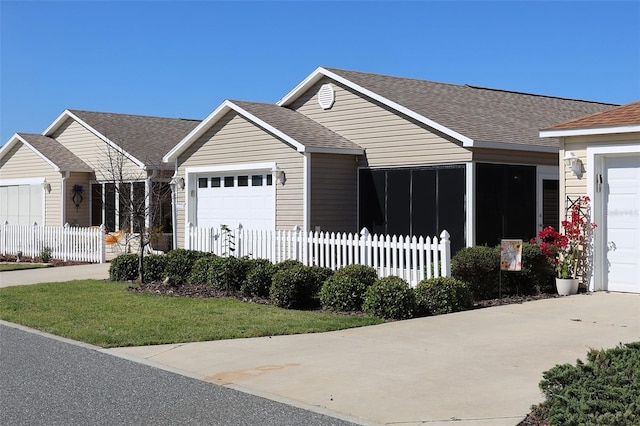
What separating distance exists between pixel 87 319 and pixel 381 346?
4720 millimetres

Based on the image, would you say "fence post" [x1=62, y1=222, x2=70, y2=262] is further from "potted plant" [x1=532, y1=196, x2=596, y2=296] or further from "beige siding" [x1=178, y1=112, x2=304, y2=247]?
"potted plant" [x1=532, y1=196, x2=596, y2=296]

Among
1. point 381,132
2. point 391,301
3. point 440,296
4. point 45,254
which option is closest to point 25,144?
point 45,254

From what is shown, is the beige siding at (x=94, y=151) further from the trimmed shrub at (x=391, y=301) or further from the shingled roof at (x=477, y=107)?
the trimmed shrub at (x=391, y=301)

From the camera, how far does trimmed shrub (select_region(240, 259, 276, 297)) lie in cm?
1328

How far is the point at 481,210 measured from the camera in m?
16.0

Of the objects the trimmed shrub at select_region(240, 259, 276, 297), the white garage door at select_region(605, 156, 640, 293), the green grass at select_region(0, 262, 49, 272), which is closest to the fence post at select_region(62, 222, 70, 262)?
the green grass at select_region(0, 262, 49, 272)

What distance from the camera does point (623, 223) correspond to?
13.3 meters

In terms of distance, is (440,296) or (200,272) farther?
(200,272)

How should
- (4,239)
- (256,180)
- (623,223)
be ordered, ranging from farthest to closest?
(4,239) < (256,180) < (623,223)

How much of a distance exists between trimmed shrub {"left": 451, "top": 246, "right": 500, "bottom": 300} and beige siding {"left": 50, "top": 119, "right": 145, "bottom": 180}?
13448 mm

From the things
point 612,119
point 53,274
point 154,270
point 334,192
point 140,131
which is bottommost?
point 53,274

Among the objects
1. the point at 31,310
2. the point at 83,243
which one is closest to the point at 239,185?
the point at 83,243

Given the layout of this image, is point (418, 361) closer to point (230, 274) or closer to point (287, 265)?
point (287, 265)

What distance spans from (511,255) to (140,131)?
17.8m
